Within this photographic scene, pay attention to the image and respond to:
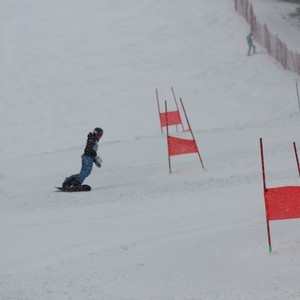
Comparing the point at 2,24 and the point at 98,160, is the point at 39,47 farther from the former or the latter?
the point at 98,160

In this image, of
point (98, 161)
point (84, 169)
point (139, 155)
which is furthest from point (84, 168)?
point (139, 155)

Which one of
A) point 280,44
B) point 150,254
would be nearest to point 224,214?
point 150,254

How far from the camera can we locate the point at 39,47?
3803 cm

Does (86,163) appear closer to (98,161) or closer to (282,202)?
(98,161)

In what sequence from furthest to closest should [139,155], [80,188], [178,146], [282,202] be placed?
[139,155], [178,146], [80,188], [282,202]

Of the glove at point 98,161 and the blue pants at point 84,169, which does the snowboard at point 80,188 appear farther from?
the glove at point 98,161

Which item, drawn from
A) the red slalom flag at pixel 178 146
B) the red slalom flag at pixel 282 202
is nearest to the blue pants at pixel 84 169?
the red slalom flag at pixel 178 146

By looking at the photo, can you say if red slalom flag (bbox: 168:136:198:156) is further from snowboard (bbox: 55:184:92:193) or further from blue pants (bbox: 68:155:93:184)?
snowboard (bbox: 55:184:92:193)

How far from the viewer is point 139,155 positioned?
19.7 meters

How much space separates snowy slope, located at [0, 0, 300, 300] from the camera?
8.86 meters

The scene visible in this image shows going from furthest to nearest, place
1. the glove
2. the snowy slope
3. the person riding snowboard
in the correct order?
the person riding snowboard, the glove, the snowy slope

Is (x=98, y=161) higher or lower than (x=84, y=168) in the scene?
higher

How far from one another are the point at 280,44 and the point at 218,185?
67.6 ft

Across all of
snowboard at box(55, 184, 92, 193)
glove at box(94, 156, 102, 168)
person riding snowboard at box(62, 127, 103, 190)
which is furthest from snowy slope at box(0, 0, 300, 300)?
glove at box(94, 156, 102, 168)
